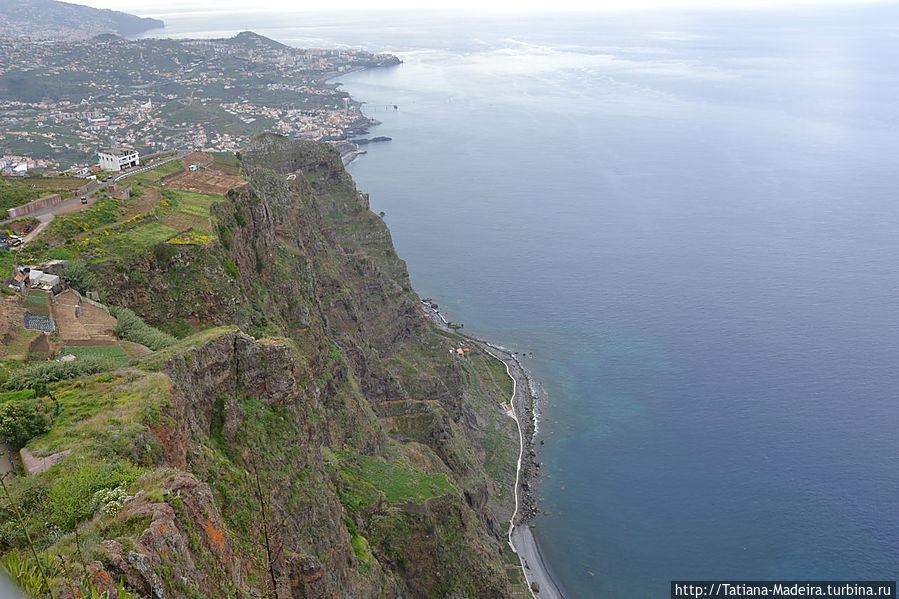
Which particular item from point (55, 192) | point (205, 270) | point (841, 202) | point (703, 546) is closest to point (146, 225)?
point (205, 270)

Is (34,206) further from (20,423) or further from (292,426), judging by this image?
(20,423)

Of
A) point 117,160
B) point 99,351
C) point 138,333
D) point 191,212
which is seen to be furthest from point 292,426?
point 117,160

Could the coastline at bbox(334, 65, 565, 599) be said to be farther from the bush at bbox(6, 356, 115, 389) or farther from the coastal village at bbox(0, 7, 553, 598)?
the bush at bbox(6, 356, 115, 389)

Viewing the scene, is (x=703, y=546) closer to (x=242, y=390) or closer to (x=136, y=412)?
(x=242, y=390)

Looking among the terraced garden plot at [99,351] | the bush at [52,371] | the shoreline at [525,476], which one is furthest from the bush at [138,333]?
the shoreline at [525,476]

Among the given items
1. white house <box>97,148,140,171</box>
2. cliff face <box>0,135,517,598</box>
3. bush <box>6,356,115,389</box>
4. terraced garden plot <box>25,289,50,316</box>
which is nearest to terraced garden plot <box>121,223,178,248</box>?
cliff face <box>0,135,517,598</box>
